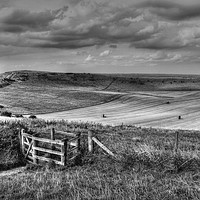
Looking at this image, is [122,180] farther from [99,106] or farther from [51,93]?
[51,93]

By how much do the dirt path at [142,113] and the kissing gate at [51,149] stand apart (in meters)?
38.8

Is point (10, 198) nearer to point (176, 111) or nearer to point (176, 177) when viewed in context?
point (176, 177)

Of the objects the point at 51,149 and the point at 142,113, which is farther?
the point at 142,113

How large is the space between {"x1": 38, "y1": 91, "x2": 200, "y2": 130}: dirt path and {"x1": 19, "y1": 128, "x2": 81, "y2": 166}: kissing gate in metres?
38.8

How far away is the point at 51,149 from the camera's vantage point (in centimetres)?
1678

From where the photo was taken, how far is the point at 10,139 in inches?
745

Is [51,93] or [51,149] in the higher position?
[51,149]

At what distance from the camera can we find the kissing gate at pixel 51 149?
15281mm

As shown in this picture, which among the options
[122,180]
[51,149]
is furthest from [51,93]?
[122,180]

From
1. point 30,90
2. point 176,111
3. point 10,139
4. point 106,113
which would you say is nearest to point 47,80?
point 30,90

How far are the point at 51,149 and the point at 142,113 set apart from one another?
57121 mm

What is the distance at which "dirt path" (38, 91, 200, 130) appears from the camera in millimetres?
58719

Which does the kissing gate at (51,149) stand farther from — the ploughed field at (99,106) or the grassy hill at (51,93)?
the grassy hill at (51,93)

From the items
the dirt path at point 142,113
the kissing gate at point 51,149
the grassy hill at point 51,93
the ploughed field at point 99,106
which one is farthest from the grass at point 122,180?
the grassy hill at point 51,93
